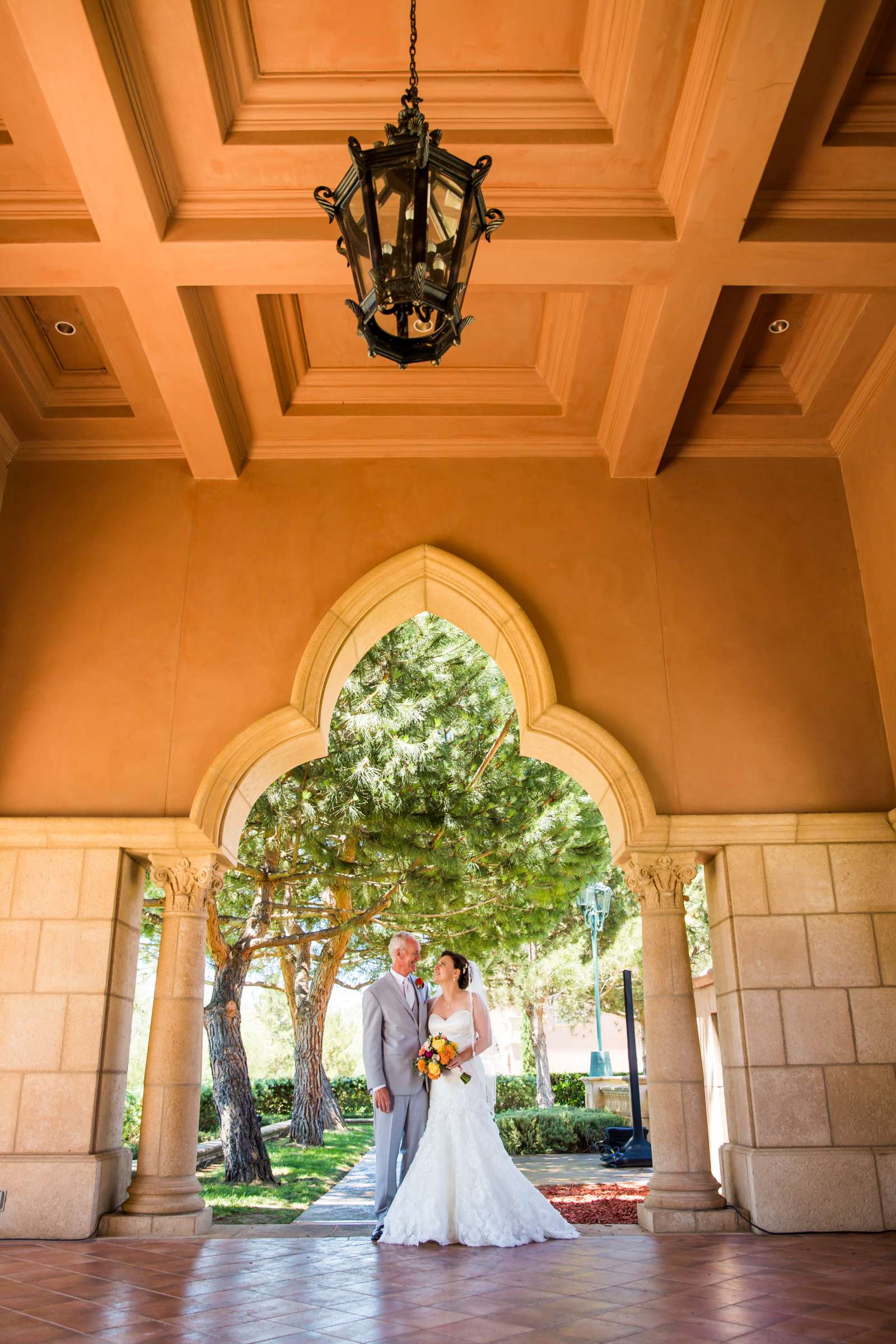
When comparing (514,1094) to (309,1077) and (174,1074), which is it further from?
(174,1074)

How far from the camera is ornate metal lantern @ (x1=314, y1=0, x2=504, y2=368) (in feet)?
9.05

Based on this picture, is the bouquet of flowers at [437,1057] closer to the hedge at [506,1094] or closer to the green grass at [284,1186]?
the green grass at [284,1186]

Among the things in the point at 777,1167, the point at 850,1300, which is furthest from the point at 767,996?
the point at 850,1300

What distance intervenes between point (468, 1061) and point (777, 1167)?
1.74 meters

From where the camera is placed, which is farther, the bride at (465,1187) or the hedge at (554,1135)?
the hedge at (554,1135)

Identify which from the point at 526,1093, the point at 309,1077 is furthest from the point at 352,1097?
the point at 309,1077

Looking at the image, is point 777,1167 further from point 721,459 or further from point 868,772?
point 721,459

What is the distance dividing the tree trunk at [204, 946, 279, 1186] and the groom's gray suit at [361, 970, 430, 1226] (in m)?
4.51

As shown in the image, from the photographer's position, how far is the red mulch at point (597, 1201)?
612cm

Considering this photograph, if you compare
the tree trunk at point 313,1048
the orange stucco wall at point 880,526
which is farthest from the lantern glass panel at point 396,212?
the tree trunk at point 313,1048

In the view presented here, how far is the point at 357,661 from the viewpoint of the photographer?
6781 millimetres

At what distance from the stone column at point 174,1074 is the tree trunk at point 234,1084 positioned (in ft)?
12.5

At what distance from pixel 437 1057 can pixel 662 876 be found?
5.76 feet

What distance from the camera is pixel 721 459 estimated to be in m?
6.95
